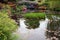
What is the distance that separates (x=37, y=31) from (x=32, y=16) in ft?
13.6

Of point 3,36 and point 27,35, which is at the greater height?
point 3,36

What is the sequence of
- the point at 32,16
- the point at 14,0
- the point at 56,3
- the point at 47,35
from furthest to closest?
the point at 14,0
the point at 56,3
the point at 32,16
the point at 47,35

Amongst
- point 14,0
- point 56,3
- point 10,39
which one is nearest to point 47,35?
point 10,39

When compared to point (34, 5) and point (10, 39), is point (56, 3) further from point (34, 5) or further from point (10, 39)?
point (10, 39)

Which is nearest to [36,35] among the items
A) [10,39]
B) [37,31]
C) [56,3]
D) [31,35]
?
[31,35]

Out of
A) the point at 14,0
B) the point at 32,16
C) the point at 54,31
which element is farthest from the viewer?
the point at 14,0

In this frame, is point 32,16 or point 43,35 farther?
point 32,16

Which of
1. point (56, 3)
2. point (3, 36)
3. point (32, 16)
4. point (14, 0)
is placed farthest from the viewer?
point (14, 0)

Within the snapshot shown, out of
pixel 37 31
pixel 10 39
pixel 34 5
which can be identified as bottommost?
pixel 34 5

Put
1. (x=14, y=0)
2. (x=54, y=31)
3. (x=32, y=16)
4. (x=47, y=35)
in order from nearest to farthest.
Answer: (x=47, y=35) < (x=54, y=31) < (x=32, y=16) < (x=14, y=0)

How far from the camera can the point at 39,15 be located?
43.1ft

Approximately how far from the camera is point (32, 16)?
13.1 m

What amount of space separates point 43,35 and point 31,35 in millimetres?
462

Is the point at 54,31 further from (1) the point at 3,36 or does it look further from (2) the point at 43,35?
(1) the point at 3,36
